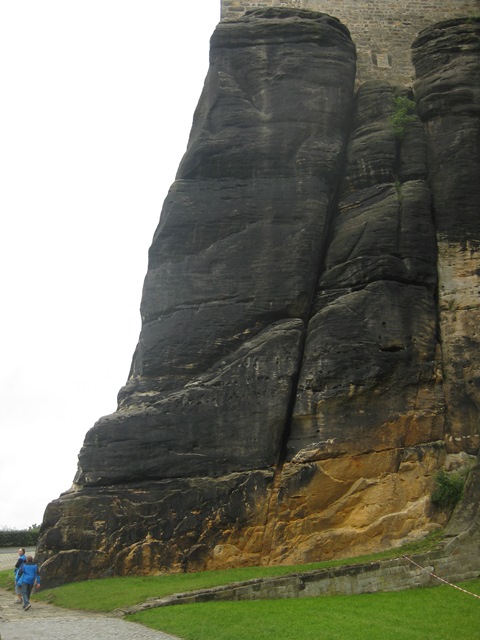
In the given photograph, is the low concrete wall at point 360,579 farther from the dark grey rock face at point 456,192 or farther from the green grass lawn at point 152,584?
the dark grey rock face at point 456,192

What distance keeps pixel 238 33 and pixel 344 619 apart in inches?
660

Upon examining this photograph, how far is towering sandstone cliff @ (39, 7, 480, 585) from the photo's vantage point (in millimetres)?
16281

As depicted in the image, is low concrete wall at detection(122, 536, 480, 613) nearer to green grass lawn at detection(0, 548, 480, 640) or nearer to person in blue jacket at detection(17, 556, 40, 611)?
green grass lawn at detection(0, 548, 480, 640)

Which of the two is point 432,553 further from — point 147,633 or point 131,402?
point 131,402

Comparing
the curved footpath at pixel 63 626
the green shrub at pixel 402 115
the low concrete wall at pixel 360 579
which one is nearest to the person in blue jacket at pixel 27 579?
the curved footpath at pixel 63 626

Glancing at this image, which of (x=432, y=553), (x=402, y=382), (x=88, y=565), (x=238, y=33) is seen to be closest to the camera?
(x=432, y=553)

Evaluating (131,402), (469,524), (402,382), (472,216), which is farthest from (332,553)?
(472,216)

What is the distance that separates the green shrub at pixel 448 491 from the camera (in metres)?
16.1

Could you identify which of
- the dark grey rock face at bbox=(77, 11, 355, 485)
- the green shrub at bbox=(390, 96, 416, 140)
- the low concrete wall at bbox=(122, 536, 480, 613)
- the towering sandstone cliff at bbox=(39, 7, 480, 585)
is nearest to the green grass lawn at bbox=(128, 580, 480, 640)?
the low concrete wall at bbox=(122, 536, 480, 613)

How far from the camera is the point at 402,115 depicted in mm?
21500

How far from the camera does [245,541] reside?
1619 centimetres

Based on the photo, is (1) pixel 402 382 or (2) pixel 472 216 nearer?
(1) pixel 402 382

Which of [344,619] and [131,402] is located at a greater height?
[131,402]

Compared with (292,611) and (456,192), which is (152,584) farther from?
(456,192)
